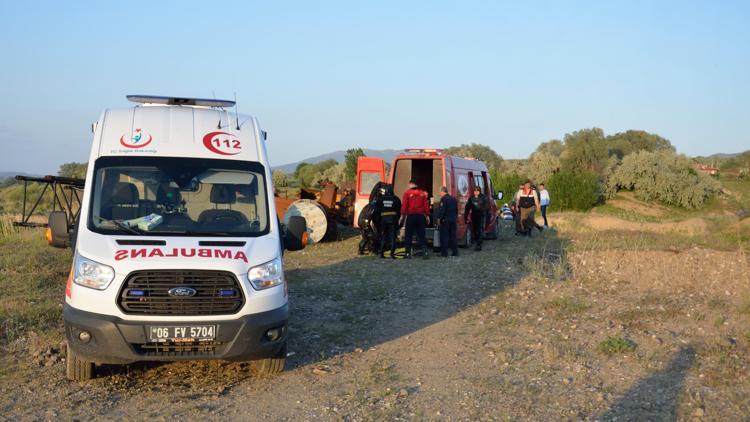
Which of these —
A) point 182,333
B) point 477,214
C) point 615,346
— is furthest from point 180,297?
point 477,214

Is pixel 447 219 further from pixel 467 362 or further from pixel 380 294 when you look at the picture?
pixel 467 362

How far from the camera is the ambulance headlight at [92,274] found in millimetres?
5984

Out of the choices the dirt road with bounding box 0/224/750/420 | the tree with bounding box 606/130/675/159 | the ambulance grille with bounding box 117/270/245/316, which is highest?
the tree with bounding box 606/130/675/159

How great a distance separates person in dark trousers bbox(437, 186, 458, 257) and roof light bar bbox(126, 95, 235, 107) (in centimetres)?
814

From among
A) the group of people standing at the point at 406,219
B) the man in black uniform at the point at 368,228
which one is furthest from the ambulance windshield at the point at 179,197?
the man in black uniform at the point at 368,228

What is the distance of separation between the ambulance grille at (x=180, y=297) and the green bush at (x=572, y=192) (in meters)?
38.6

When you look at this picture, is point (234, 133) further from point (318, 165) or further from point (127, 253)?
point (318, 165)

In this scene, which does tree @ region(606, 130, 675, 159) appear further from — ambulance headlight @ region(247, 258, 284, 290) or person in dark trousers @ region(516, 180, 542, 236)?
ambulance headlight @ region(247, 258, 284, 290)

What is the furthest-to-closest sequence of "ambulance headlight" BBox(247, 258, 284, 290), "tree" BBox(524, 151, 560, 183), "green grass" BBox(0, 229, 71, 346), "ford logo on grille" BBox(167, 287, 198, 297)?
1. "tree" BBox(524, 151, 560, 183)
2. "green grass" BBox(0, 229, 71, 346)
3. "ambulance headlight" BBox(247, 258, 284, 290)
4. "ford logo on grille" BBox(167, 287, 198, 297)

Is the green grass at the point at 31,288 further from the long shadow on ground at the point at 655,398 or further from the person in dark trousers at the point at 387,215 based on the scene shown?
the person in dark trousers at the point at 387,215

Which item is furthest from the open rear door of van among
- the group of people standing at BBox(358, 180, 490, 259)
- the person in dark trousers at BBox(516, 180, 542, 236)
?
the person in dark trousers at BBox(516, 180, 542, 236)

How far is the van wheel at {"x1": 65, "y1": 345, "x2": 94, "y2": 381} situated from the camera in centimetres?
650

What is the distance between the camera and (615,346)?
7656 mm

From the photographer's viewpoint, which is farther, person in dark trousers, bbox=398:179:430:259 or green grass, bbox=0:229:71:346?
person in dark trousers, bbox=398:179:430:259
